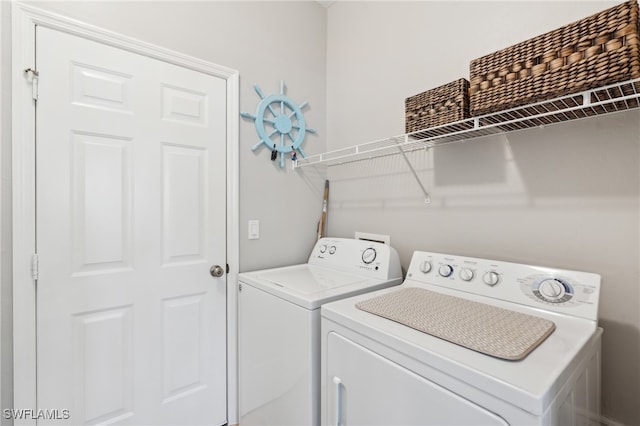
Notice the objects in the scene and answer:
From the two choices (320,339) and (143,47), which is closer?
(320,339)

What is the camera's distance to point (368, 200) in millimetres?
1968

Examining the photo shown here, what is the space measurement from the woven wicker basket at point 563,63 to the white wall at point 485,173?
1.12ft

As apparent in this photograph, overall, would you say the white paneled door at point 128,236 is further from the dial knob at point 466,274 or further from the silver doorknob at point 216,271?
the dial knob at point 466,274

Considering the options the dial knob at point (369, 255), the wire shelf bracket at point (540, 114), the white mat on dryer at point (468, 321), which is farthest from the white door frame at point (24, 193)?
the wire shelf bracket at point (540, 114)

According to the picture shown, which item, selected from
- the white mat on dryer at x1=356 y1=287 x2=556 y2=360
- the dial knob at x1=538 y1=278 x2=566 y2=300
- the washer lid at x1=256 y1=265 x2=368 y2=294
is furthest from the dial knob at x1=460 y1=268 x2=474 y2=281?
the washer lid at x1=256 y1=265 x2=368 y2=294

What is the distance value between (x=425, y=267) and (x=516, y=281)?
0.37m

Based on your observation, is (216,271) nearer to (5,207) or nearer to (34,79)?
(5,207)

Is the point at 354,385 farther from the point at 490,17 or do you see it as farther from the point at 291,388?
the point at 490,17

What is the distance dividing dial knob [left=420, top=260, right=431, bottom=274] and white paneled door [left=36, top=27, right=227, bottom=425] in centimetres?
112

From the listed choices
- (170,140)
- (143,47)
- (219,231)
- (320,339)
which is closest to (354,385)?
(320,339)

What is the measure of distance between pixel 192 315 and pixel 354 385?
1.06 meters

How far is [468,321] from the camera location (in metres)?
0.96

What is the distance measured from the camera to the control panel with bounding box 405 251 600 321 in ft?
3.30

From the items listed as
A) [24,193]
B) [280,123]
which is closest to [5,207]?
[24,193]
